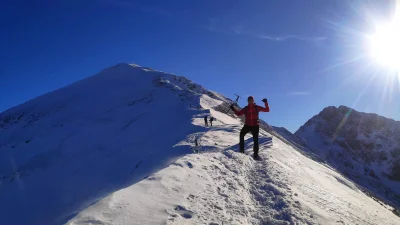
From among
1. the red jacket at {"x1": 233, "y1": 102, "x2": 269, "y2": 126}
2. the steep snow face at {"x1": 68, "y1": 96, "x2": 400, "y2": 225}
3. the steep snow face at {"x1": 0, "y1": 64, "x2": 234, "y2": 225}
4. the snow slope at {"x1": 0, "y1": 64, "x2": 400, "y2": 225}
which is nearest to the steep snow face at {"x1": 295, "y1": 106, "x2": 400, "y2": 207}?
the steep snow face at {"x1": 0, "y1": 64, "x2": 234, "y2": 225}

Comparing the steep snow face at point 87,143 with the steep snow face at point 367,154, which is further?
the steep snow face at point 367,154

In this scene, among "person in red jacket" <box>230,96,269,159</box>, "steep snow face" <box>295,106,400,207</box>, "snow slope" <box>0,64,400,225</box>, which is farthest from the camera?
"steep snow face" <box>295,106,400,207</box>

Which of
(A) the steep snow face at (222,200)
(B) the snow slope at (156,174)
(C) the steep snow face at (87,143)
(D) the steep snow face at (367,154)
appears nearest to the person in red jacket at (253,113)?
(B) the snow slope at (156,174)

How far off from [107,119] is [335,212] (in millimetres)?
27410

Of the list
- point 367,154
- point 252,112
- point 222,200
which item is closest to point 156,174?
point 222,200

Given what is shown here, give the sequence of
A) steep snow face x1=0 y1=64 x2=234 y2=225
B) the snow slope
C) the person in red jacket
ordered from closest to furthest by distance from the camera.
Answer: the snow slope, the person in red jacket, steep snow face x1=0 y1=64 x2=234 y2=225

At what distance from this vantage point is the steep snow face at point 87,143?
14.0 meters

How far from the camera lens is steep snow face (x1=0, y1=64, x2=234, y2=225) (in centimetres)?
1399

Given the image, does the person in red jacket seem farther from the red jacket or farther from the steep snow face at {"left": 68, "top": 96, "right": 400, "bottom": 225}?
the steep snow face at {"left": 68, "top": 96, "right": 400, "bottom": 225}

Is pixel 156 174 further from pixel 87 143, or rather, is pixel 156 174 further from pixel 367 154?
pixel 367 154

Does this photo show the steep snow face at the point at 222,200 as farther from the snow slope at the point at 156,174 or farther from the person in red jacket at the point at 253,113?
the person in red jacket at the point at 253,113

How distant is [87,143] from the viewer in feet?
80.1

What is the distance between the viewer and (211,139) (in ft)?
53.5

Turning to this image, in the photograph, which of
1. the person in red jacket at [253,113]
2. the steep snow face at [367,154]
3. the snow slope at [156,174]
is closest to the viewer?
the snow slope at [156,174]
